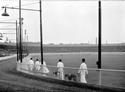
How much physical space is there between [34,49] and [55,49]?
56.8 feet

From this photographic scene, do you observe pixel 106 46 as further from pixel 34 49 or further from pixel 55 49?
pixel 34 49

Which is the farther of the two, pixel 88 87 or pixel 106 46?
pixel 106 46

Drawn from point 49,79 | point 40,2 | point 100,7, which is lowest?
point 49,79

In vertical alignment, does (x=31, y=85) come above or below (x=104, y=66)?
above

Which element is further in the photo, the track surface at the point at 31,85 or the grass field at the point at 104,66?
the grass field at the point at 104,66

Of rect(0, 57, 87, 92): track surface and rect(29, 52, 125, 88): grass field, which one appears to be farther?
rect(29, 52, 125, 88): grass field

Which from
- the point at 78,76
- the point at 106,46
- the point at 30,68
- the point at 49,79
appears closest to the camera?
the point at 78,76

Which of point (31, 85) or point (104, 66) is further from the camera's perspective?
point (104, 66)

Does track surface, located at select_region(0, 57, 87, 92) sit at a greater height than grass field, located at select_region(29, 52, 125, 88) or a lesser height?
greater

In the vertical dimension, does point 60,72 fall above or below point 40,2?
below

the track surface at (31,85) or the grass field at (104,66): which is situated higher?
the track surface at (31,85)

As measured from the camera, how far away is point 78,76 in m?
13.5

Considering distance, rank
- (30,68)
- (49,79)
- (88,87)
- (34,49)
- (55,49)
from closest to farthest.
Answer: (88,87) → (49,79) → (30,68) → (34,49) → (55,49)

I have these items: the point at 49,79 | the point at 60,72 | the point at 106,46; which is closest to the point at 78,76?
the point at 60,72
